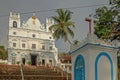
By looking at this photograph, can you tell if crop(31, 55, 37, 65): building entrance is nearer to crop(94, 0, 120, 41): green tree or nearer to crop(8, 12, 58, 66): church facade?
crop(8, 12, 58, 66): church facade

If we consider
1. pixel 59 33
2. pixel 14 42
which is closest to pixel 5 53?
pixel 14 42

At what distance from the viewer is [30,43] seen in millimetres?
50188

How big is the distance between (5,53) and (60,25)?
17111 mm

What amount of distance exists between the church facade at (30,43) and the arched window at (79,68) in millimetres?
35762

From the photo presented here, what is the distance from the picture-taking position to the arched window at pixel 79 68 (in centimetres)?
1189

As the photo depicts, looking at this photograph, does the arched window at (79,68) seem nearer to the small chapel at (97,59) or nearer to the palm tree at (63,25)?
the small chapel at (97,59)

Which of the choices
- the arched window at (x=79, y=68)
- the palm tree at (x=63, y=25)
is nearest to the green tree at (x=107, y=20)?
the arched window at (x=79, y=68)

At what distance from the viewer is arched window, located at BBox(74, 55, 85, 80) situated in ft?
39.0

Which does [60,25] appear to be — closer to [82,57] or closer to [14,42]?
[14,42]

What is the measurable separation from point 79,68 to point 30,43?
38465mm

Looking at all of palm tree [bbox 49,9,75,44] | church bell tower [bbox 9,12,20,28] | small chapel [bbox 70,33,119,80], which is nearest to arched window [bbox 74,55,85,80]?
small chapel [bbox 70,33,119,80]

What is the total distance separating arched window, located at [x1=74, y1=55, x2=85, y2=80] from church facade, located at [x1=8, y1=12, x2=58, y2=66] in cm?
3576

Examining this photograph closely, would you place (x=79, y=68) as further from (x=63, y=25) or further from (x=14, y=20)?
(x=14, y=20)

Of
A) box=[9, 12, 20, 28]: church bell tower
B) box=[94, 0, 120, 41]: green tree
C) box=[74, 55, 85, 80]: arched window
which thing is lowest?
box=[74, 55, 85, 80]: arched window
